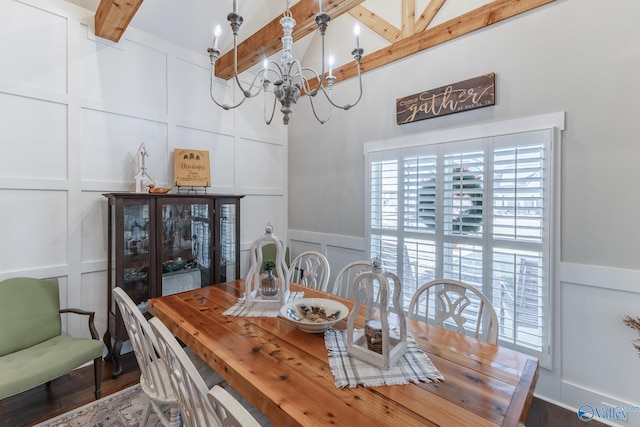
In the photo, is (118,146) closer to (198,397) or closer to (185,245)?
(185,245)

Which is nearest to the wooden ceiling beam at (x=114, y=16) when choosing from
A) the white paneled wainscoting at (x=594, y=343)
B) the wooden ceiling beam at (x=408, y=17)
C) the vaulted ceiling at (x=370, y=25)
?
the vaulted ceiling at (x=370, y=25)

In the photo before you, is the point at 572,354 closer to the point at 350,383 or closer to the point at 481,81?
the point at 350,383

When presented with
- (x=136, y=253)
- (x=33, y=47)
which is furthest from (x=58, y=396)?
(x=33, y=47)

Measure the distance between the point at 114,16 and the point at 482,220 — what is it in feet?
10.8

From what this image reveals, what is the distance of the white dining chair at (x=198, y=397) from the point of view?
694 mm

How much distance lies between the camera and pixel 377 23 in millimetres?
3004

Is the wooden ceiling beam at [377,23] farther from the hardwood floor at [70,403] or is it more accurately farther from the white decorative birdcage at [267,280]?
the hardwood floor at [70,403]

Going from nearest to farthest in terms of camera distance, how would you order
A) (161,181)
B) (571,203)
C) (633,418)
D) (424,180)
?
(633,418) < (571,203) < (424,180) < (161,181)

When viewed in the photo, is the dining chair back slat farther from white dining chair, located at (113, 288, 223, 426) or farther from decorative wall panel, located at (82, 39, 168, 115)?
decorative wall panel, located at (82, 39, 168, 115)

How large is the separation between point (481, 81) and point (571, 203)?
1.12 m

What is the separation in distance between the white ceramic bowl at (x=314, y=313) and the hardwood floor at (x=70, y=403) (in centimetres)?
150

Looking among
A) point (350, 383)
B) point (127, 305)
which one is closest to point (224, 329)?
point (127, 305)

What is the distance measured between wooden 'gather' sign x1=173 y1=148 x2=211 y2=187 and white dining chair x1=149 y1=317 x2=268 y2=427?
6.85 feet

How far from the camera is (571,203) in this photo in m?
2.03
